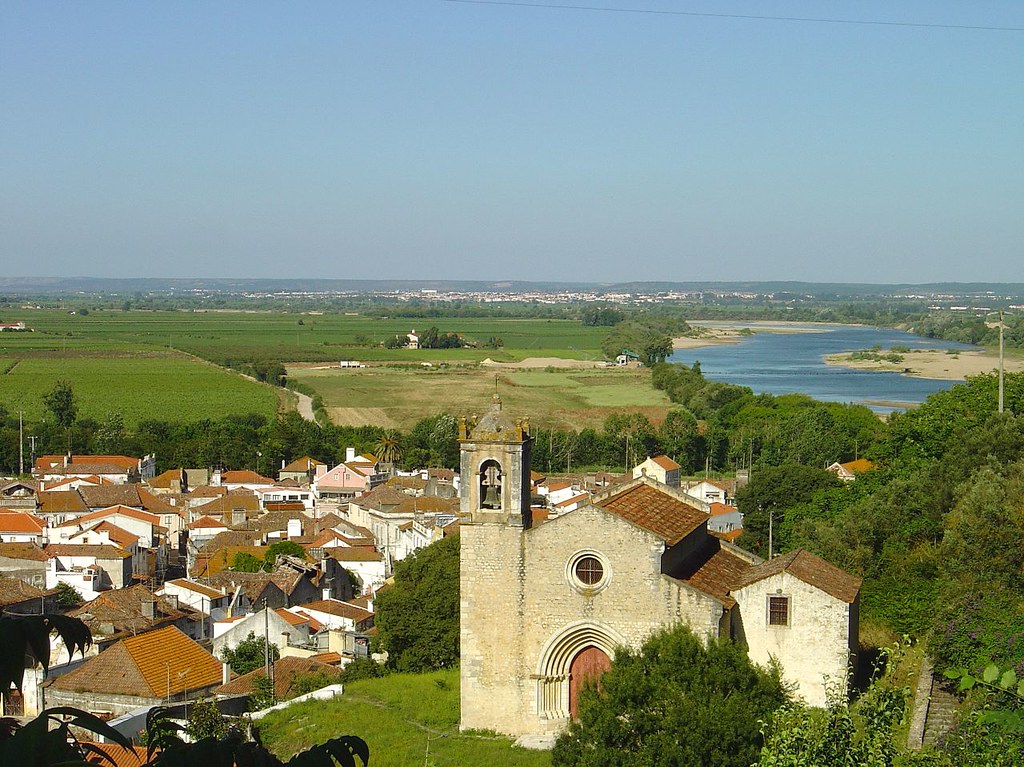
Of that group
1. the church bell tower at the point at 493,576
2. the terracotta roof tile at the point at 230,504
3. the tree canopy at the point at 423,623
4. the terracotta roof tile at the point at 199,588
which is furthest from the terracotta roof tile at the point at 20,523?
the church bell tower at the point at 493,576

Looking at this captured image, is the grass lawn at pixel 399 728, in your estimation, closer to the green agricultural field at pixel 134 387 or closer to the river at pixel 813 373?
the green agricultural field at pixel 134 387

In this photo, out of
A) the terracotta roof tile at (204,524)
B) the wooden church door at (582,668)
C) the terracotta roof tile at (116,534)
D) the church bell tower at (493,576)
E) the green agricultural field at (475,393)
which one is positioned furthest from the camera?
the green agricultural field at (475,393)

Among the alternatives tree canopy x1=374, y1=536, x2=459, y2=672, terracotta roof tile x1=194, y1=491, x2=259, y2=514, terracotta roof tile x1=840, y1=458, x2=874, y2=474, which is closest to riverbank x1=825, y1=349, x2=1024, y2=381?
terracotta roof tile x1=840, y1=458, x2=874, y2=474

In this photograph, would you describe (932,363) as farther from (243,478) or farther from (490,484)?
(490,484)

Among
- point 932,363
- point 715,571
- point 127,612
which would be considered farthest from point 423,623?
point 932,363

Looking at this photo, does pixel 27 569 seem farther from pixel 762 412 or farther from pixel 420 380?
pixel 420 380

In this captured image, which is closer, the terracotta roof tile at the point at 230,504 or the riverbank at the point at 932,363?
the terracotta roof tile at the point at 230,504

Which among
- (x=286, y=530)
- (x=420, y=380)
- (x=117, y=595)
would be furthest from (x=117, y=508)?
(x=420, y=380)
